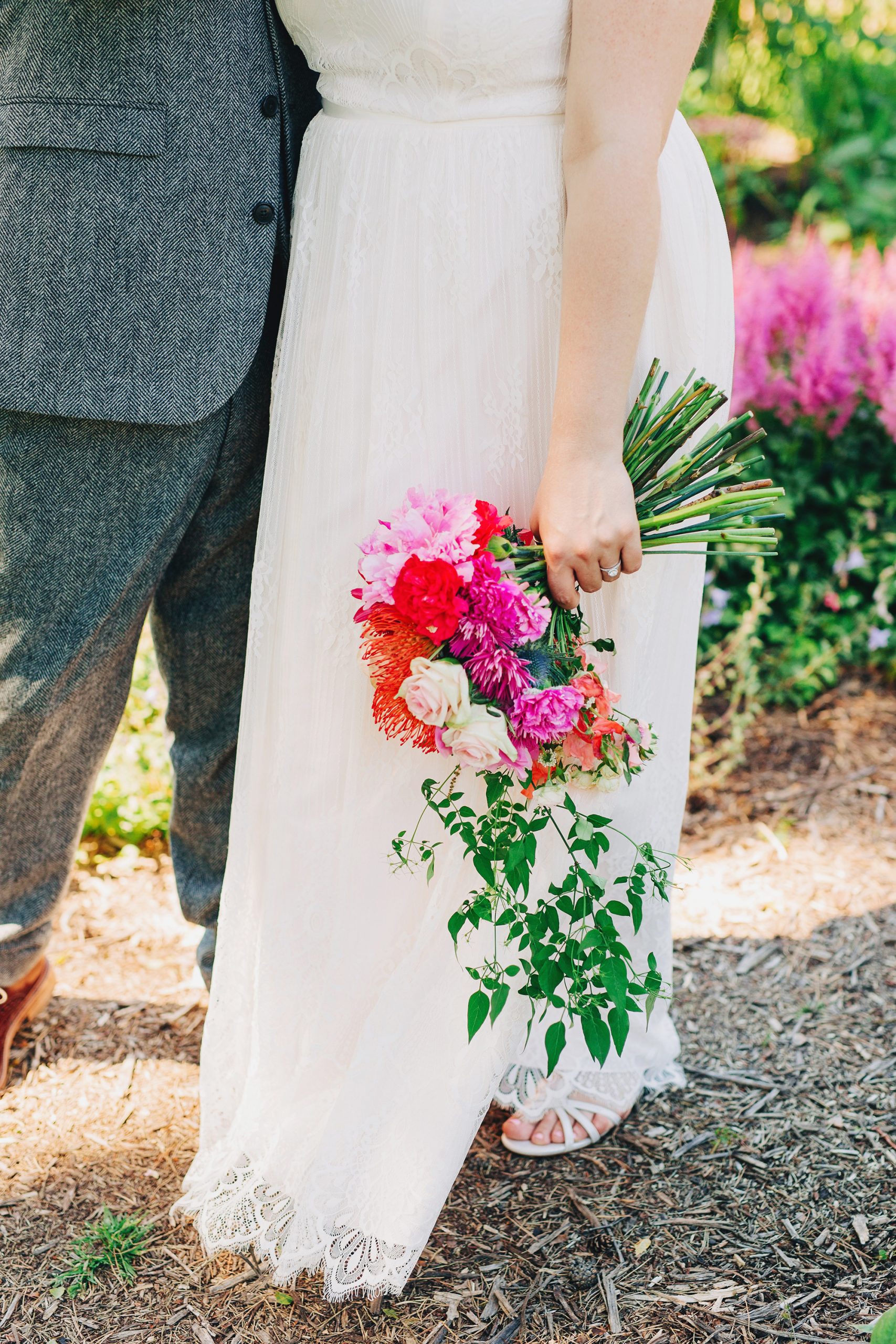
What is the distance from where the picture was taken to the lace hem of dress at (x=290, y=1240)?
1.54 meters

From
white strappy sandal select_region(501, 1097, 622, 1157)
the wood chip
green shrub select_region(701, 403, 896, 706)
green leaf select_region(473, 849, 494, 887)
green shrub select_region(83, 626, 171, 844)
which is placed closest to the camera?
green leaf select_region(473, 849, 494, 887)

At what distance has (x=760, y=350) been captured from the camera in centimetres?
327

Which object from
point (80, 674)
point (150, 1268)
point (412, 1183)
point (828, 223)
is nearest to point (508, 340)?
point (80, 674)

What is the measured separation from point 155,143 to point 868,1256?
182cm

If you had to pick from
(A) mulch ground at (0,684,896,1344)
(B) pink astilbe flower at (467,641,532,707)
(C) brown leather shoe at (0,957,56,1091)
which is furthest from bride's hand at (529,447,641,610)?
(C) brown leather shoe at (0,957,56,1091)

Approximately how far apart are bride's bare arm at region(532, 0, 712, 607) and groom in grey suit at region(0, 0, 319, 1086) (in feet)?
1.48

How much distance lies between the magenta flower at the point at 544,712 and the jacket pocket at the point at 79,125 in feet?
2.85

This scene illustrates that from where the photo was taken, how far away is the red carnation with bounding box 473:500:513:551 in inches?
50.6

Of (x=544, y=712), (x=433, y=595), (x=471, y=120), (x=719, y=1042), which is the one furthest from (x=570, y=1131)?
(x=471, y=120)

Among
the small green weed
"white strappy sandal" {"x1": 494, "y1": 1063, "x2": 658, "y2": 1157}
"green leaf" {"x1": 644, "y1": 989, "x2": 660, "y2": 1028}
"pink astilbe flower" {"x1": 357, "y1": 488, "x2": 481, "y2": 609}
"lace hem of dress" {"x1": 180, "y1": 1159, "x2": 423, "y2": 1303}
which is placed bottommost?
the small green weed

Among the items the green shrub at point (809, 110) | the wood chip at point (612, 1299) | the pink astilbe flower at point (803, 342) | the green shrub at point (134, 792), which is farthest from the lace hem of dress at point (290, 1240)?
the green shrub at point (809, 110)

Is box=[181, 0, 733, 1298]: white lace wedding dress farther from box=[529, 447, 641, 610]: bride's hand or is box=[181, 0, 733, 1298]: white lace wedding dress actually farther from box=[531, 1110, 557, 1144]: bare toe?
box=[531, 1110, 557, 1144]: bare toe

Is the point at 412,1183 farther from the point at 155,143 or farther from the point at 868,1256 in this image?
the point at 155,143

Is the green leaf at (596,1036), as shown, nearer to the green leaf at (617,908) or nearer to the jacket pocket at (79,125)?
the green leaf at (617,908)
